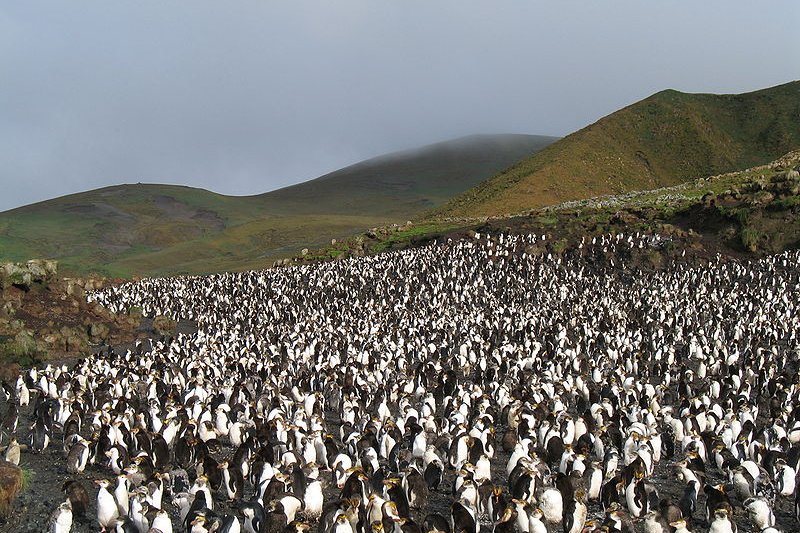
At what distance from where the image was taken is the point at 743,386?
17.8 m

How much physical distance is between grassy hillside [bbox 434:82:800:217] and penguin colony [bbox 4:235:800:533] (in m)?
43.2

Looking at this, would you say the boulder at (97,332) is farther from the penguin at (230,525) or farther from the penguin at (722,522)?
the penguin at (722,522)

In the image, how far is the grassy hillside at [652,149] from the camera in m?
80.1

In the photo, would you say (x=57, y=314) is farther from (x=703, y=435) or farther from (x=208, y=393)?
(x=703, y=435)

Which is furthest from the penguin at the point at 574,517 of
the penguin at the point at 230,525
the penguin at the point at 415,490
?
the penguin at the point at 230,525

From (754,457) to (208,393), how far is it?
12.5 metres

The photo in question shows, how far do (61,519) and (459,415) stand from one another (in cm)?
779

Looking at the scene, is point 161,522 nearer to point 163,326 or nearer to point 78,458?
point 78,458

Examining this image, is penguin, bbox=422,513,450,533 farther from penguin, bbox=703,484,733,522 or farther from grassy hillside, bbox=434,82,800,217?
grassy hillside, bbox=434,82,800,217

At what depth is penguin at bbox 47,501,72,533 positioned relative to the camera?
9.50m

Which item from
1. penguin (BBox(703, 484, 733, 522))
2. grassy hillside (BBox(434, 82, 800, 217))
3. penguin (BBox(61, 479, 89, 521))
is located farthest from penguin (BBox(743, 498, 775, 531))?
grassy hillside (BBox(434, 82, 800, 217))

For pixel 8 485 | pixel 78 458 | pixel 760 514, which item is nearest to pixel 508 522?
pixel 760 514

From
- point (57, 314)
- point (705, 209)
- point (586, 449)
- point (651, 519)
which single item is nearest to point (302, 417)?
point (586, 449)

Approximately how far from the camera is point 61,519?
9508mm
